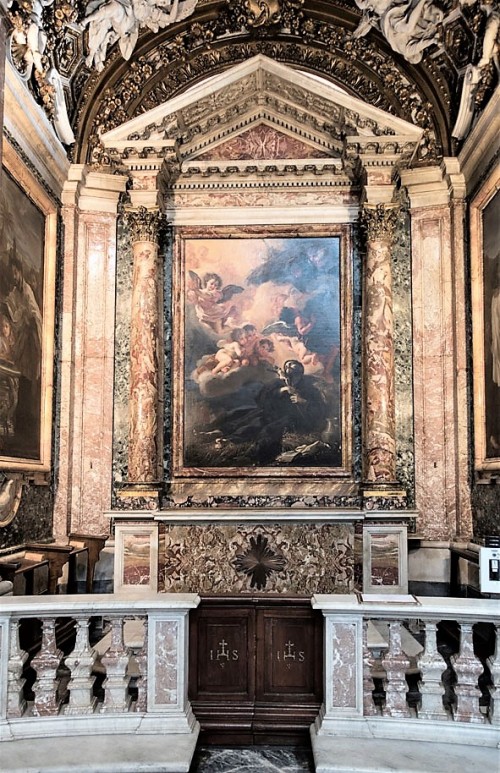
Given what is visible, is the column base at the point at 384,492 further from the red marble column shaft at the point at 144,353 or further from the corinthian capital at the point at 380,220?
the corinthian capital at the point at 380,220

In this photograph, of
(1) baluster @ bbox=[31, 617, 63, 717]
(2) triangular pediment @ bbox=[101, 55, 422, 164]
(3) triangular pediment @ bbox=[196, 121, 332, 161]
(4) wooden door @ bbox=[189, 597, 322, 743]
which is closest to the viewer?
(1) baluster @ bbox=[31, 617, 63, 717]

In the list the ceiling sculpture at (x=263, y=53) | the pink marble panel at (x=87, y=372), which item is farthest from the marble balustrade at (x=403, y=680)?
the ceiling sculpture at (x=263, y=53)

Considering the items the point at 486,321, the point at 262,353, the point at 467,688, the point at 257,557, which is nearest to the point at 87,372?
the point at 262,353

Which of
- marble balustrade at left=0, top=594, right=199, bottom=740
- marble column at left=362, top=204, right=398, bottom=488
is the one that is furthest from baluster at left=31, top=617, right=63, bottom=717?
marble column at left=362, top=204, right=398, bottom=488

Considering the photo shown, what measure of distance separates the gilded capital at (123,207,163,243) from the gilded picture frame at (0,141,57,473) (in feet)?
3.49

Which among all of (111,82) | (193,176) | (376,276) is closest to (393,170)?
(376,276)

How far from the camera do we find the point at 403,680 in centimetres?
558

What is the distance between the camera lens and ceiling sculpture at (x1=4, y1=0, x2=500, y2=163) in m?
10.8

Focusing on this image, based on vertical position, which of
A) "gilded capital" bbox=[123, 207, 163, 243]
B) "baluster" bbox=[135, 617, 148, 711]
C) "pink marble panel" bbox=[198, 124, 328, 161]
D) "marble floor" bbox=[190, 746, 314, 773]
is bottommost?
"marble floor" bbox=[190, 746, 314, 773]

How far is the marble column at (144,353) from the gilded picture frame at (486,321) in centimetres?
430

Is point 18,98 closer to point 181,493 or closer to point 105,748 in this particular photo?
point 181,493

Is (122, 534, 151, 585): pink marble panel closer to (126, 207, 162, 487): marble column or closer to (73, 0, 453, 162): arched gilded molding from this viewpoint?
(126, 207, 162, 487): marble column

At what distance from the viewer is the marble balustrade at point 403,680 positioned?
543 centimetres

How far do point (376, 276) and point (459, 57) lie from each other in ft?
10.5
